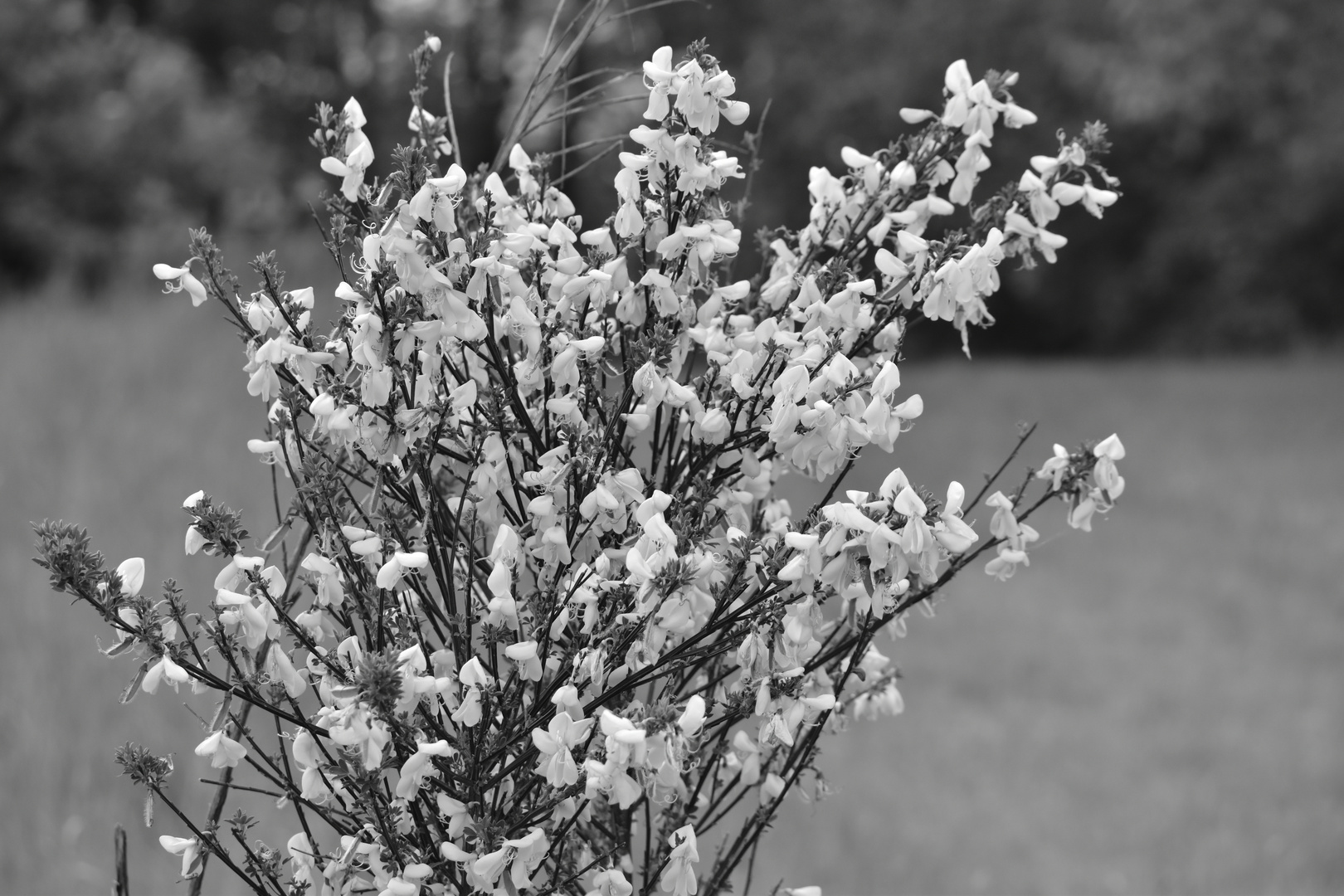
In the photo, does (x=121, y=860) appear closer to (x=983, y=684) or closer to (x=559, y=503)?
(x=559, y=503)

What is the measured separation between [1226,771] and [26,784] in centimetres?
490

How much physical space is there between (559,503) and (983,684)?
5.91 meters

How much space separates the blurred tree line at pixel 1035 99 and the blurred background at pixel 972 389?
0.21 feet

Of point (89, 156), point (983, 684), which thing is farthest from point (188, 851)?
point (89, 156)

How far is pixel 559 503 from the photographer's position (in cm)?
140

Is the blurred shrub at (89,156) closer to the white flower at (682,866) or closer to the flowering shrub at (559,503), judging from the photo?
the flowering shrub at (559,503)

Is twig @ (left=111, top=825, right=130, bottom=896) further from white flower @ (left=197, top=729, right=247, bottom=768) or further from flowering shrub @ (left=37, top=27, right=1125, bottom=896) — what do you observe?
white flower @ (left=197, top=729, right=247, bottom=768)

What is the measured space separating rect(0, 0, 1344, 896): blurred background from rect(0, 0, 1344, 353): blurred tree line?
64 millimetres

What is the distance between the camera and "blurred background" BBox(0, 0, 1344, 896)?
4.63 meters

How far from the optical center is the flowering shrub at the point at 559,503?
4.09 feet

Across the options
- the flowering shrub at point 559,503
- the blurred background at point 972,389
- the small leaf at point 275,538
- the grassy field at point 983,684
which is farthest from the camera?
the blurred background at point 972,389

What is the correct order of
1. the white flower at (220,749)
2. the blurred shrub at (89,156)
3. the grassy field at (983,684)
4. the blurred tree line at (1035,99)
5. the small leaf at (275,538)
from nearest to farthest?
the white flower at (220,749) < the small leaf at (275,538) < the grassy field at (983,684) < the blurred shrub at (89,156) < the blurred tree line at (1035,99)

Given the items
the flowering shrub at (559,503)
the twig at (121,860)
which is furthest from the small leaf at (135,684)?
the twig at (121,860)

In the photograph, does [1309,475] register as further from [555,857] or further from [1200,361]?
[555,857]
